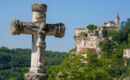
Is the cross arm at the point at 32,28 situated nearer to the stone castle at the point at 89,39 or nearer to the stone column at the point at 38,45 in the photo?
the stone column at the point at 38,45

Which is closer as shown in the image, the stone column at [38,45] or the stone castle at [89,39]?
the stone column at [38,45]

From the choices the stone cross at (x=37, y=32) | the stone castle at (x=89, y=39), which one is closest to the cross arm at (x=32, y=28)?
the stone cross at (x=37, y=32)

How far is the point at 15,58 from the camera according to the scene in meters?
167

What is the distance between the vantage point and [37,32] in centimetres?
828

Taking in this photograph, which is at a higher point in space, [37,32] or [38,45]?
[37,32]

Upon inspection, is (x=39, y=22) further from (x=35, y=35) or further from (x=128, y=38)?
(x=128, y=38)

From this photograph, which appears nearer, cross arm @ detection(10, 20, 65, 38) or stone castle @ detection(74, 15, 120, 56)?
cross arm @ detection(10, 20, 65, 38)

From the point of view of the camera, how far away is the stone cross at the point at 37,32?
801 centimetres

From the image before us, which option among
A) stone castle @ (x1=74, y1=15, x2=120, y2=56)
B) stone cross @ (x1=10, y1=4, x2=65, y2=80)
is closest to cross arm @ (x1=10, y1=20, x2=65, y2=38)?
stone cross @ (x1=10, y1=4, x2=65, y2=80)

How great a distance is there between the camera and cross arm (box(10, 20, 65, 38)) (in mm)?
8050

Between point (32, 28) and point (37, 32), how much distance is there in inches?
4.9

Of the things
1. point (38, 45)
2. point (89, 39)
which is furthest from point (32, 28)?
point (89, 39)

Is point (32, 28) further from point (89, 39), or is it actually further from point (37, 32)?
point (89, 39)

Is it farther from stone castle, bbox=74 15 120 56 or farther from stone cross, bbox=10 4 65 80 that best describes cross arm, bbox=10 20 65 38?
stone castle, bbox=74 15 120 56
